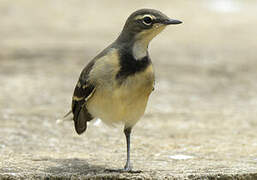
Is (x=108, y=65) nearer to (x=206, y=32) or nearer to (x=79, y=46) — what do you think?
(x=79, y=46)

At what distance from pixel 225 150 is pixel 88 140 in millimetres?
1576

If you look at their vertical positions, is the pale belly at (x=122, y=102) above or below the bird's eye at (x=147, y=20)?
below

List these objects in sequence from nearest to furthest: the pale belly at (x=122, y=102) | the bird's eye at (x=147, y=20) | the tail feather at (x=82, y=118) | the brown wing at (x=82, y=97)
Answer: the pale belly at (x=122, y=102) → the bird's eye at (x=147, y=20) → the brown wing at (x=82, y=97) → the tail feather at (x=82, y=118)

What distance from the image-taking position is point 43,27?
44.2 ft

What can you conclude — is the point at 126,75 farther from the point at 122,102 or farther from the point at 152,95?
the point at 152,95

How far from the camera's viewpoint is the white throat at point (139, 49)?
5.10 m

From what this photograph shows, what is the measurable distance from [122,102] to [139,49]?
48 centimetres

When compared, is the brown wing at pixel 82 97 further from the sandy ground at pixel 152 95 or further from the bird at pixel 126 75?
the sandy ground at pixel 152 95

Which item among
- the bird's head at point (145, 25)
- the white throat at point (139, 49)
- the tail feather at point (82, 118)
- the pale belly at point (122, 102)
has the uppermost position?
the bird's head at point (145, 25)

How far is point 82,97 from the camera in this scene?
5414 mm

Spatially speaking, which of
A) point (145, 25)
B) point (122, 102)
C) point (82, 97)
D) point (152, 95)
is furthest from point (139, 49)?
point (152, 95)

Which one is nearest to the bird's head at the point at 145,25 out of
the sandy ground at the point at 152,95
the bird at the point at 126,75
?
the bird at the point at 126,75

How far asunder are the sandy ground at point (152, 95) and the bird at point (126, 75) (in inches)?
21.8

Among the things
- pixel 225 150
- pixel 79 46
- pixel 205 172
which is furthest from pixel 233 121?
pixel 79 46
